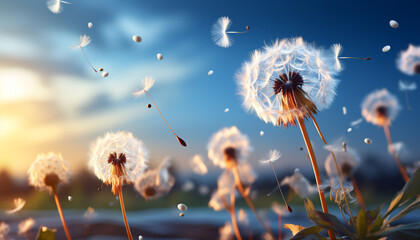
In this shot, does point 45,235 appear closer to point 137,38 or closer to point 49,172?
point 49,172

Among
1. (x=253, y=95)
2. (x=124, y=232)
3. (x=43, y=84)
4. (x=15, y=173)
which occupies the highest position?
(x=43, y=84)

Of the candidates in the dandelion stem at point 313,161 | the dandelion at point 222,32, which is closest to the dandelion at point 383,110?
the dandelion stem at point 313,161

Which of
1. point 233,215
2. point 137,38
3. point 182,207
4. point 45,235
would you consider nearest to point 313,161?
point 233,215

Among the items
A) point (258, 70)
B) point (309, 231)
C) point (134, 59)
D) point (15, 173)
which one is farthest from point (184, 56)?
point (15, 173)

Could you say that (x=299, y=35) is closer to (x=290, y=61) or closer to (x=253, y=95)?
(x=290, y=61)

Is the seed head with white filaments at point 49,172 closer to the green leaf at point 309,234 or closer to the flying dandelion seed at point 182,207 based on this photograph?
the flying dandelion seed at point 182,207

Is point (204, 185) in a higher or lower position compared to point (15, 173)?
lower
